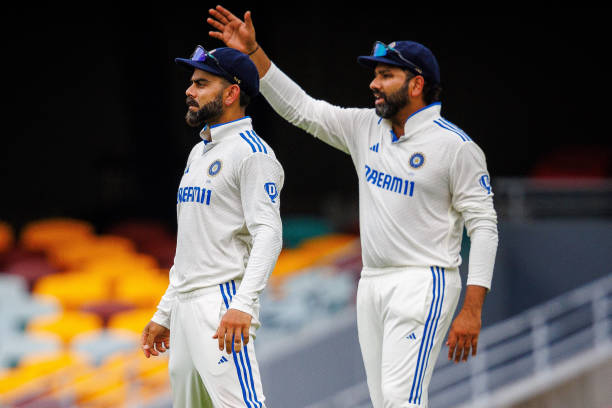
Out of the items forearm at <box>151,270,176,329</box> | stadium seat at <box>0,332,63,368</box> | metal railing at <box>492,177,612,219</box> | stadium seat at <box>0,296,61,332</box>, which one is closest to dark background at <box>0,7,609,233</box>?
metal railing at <box>492,177,612,219</box>

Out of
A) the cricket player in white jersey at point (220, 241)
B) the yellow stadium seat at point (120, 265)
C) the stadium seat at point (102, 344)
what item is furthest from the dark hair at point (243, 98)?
the yellow stadium seat at point (120, 265)

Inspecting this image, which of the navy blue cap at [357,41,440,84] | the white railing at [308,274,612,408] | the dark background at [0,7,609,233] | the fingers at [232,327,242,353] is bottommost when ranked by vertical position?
the white railing at [308,274,612,408]

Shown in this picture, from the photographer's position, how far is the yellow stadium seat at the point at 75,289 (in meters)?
9.86

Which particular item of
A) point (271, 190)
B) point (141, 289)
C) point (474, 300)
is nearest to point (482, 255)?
point (474, 300)

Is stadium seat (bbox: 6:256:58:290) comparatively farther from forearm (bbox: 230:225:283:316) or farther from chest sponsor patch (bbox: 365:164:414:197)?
forearm (bbox: 230:225:283:316)

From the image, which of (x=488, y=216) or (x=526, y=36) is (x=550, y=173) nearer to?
(x=526, y=36)

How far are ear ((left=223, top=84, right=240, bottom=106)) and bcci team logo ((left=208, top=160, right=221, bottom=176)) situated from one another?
202mm

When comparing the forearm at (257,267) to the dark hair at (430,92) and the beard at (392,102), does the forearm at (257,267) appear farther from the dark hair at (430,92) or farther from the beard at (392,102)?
the dark hair at (430,92)

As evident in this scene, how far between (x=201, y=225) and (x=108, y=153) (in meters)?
11.5

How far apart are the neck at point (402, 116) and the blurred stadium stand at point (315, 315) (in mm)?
4034

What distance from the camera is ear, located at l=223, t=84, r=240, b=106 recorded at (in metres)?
3.31

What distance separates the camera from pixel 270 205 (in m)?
3.17

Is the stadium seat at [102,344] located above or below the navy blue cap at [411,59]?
below

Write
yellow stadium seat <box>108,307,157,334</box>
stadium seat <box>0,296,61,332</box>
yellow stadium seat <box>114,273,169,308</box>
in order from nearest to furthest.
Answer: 1. yellow stadium seat <box>108,307,157,334</box>
2. stadium seat <box>0,296,61,332</box>
3. yellow stadium seat <box>114,273,169,308</box>
